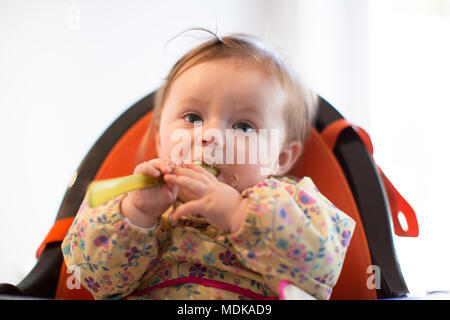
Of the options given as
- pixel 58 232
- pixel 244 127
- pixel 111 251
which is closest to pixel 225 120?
pixel 244 127

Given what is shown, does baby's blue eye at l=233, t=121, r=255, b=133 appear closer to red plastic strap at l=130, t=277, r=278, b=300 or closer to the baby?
the baby

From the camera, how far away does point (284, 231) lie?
0.44m

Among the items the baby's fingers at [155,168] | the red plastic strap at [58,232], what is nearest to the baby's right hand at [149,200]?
the baby's fingers at [155,168]

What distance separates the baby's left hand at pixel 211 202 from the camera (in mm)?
457

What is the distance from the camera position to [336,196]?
68cm

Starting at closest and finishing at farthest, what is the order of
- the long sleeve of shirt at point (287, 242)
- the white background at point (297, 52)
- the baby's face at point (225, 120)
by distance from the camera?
the long sleeve of shirt at point (287, 242) < the baby's face at point (225, 120) < the white background at point (297, 52)

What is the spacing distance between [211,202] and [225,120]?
155 millimetres

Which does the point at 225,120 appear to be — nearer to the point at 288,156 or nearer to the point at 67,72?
the point at 288,156

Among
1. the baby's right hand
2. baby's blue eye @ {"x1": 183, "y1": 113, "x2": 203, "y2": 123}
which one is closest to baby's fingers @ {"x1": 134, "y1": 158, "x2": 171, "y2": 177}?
the baby's right hand

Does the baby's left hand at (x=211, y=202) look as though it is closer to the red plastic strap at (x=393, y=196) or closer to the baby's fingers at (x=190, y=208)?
the baby's fingers at (x=190, y=208)

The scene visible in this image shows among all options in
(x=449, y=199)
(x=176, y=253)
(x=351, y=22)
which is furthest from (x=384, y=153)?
(x=176, y=253)

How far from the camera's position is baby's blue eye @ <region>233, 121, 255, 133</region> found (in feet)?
1.89

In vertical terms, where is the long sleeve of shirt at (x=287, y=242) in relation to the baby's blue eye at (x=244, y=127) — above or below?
below
